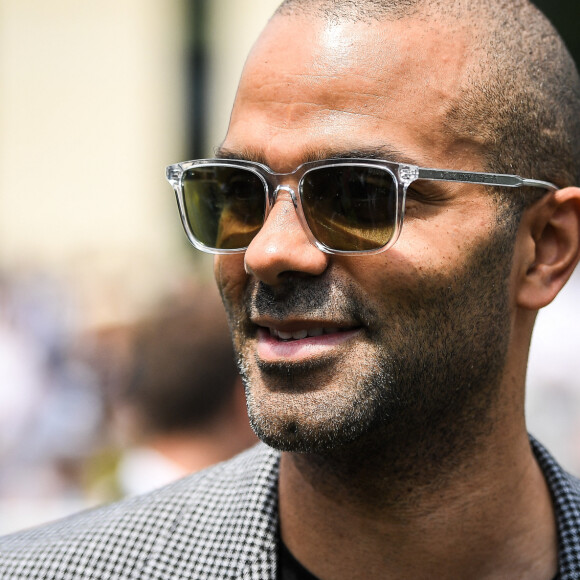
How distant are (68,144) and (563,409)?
925 cm

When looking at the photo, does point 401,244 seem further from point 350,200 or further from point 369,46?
point 369,46

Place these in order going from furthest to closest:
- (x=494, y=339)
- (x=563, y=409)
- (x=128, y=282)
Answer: (x=128, y=282) → (x=563, y=409) → (x=494, y=339)

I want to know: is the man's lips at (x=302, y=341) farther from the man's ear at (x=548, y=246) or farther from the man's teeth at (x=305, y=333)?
the man's ear at (x=548, y=246)

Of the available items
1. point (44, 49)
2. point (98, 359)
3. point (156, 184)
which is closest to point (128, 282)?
point (98, 359)

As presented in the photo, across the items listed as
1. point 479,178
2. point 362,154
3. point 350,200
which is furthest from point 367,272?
point 479,178

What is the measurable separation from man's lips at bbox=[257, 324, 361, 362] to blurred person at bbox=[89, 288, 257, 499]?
6.68ft

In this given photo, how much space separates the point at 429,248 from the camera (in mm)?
2365

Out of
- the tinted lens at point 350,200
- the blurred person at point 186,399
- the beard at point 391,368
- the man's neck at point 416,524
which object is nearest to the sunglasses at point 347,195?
the tinted lens at point 350,200

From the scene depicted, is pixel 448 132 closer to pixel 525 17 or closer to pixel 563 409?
pixel 525 17

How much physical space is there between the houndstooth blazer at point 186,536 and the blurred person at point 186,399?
1.64m

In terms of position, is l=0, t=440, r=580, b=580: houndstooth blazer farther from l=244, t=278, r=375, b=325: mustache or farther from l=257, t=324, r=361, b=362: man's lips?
l=244, t=278, r=375, b=325: mustache

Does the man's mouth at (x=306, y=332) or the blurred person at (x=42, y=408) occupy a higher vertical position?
the man's mouth at (x=306, y=332)

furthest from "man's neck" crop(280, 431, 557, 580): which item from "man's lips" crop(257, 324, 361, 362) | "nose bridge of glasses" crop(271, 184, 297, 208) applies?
"nose bridge of glasses" crop(271, 184, 297, 208)

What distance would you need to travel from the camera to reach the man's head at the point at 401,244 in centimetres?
232
